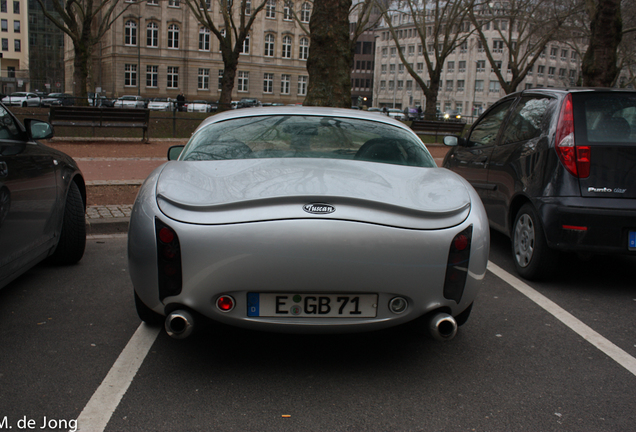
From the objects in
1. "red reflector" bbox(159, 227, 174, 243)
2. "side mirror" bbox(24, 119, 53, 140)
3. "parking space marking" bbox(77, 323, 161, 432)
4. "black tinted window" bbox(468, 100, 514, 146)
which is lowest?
"parking space marking" bbox(77, 323, 161, 432)

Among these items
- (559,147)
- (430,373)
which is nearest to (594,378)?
(430,373)

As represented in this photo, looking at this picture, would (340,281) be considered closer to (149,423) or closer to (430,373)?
(430,373)

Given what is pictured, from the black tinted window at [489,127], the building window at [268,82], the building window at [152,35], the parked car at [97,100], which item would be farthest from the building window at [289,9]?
the black tinted window at [489,127]

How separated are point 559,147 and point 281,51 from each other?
73.7m

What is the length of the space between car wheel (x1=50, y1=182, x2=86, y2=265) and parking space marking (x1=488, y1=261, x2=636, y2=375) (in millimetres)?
3564

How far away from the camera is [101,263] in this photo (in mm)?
5496

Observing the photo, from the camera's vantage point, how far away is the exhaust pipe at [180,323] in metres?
2.94

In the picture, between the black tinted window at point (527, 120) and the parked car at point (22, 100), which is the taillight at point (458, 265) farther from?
the parked car at point (22, 100)

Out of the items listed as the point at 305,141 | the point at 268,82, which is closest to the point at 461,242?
the point at 305,141

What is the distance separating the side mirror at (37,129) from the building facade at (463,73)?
9533 cm

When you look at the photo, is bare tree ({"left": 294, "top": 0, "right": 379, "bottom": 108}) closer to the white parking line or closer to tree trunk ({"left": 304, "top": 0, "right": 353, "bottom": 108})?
tree trunk ({"left": 304, "top": 0, "right": 353, "bottom": 108})

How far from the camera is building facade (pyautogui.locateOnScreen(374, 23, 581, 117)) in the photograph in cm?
10025

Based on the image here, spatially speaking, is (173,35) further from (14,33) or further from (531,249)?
(531,249)

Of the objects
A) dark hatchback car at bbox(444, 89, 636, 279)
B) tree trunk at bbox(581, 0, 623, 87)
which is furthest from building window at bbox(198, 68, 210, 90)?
dark hatchback car at bbox(444, 89, 636, 279)
